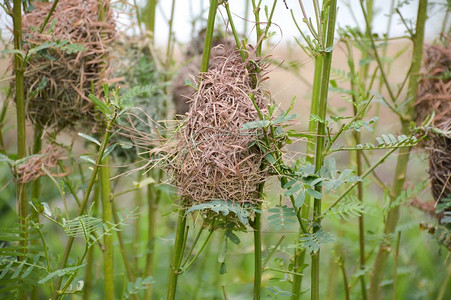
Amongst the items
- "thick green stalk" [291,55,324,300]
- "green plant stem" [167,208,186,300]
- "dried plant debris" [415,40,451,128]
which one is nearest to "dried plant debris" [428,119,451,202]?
"dried plant debris" [415,40,451,128]

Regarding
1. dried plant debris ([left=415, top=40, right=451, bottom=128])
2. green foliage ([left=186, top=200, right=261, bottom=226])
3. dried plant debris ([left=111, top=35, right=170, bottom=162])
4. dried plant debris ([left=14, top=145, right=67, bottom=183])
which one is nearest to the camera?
green foliage ([left=186, top=200, right=261, bottom=226])

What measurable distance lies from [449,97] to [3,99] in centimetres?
135

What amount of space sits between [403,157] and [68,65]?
100cm

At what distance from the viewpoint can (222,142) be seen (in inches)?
39.4

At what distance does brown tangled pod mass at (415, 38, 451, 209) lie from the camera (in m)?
1.29

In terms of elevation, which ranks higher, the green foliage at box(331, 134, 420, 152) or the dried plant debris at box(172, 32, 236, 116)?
the dried plant debris at box(172, 32, 236, 116)

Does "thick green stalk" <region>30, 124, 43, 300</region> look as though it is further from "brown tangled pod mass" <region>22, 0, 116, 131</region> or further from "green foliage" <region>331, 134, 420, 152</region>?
"green foliage" <region>331, 134, 420, 152</region>

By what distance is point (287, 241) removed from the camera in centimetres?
289

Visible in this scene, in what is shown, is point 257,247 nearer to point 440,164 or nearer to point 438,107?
point 440,164

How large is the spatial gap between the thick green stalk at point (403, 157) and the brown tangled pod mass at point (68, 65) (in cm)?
89

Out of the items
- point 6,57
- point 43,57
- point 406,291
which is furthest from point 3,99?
point 406,291

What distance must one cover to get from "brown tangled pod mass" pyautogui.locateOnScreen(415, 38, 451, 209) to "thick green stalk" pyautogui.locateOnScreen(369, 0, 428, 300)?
0.02 meters

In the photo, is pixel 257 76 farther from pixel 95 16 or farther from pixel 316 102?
pixel 95 16

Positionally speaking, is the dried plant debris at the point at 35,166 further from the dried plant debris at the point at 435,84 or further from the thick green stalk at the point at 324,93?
the dried plant debris at the point at 435,84
